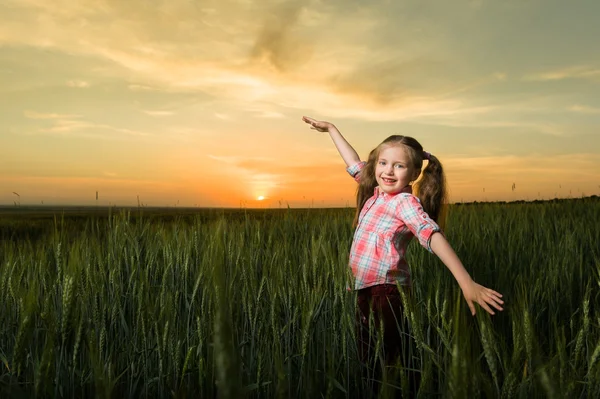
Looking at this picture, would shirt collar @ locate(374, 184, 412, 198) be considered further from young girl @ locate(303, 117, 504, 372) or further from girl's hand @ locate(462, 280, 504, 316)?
girl's hand @ locate(462, 280, 504, 316)

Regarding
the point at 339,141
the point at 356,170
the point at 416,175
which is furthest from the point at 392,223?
the point at 339,141

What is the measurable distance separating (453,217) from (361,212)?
388cm

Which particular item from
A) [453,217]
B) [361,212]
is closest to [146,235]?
[361,212]

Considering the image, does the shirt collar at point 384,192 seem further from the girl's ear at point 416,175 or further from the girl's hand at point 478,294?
the girl's hand at point 478,294

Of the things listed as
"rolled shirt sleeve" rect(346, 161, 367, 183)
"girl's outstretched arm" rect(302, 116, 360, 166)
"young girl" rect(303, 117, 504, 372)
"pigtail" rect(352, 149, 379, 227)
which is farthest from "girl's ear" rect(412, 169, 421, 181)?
"girl's outstretched arm" rect(302, 116, 360, 166)

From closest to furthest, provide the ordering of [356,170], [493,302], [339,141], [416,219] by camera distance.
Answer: [493,302]
[416,219]
[356,170]
[339,141]

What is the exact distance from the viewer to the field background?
1112mm

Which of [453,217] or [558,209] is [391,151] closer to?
[453,217]

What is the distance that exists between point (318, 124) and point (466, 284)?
1.96 metres

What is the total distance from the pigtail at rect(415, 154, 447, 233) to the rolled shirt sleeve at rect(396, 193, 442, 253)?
1.23 ft

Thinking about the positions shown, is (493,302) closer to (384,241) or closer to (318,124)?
(384,241)

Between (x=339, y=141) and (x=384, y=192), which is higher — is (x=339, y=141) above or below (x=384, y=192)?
above

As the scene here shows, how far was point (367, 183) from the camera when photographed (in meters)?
3.25

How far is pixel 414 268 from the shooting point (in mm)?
3547
